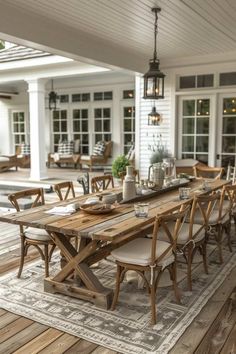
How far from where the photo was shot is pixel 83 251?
299 cm

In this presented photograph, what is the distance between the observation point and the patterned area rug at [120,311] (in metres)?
2.53

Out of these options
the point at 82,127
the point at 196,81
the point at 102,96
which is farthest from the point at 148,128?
the point at 82,127

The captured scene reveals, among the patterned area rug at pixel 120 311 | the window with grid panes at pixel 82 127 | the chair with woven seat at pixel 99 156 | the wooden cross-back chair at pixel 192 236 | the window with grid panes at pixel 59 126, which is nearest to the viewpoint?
the patterned area rug at pixel 120 311

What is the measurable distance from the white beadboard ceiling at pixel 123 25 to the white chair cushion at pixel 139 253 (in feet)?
8.77

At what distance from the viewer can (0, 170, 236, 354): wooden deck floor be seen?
242 cm

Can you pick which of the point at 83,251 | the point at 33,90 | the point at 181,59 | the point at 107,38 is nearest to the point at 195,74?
the point at 181,59

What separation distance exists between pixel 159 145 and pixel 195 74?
1.58 m

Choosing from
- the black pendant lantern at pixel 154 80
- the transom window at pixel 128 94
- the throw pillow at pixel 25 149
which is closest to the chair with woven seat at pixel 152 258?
the black pendant lantern at pixel 154 80

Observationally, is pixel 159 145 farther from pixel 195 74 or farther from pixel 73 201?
pixel 73 201

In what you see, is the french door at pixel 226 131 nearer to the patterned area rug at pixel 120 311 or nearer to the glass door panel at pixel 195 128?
the glass door panel at pixel 195 128

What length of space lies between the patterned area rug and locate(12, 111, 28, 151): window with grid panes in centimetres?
1052

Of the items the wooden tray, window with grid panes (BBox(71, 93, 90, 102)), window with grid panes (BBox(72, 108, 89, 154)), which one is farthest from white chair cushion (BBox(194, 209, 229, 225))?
window with grid panes (BBox(71, 93, 90, 102))

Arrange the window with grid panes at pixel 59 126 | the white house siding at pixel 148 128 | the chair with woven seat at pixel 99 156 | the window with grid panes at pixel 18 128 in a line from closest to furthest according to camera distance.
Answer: the white house siding at pixel 148 128 < the chair with woven seat at pixel 99 156 < the window with grid panes at pixel 59 126 < the window with grid panes at pixel 18 128

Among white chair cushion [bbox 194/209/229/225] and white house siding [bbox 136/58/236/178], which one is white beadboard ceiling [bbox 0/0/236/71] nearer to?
white house siding [bbox 136/58/236/178]
